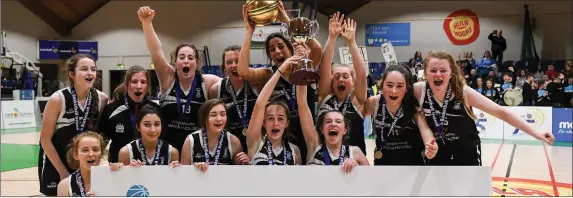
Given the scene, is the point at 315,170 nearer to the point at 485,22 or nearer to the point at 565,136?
the point at 565,136

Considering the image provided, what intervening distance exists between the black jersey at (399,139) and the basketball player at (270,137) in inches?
23.6

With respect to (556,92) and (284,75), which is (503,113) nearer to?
(284,75)

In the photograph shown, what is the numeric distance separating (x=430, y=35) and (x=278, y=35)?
1672 centimetres

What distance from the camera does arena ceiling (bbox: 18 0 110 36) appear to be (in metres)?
21.5

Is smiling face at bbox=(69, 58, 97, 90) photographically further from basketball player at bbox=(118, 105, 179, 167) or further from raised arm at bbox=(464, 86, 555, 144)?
raised arm at bbox=(464, 86, 555, 144)

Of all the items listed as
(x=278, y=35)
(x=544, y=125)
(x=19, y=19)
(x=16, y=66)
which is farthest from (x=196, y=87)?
(x=19, y=19)

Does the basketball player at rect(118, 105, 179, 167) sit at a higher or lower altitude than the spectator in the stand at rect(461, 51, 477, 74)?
lower

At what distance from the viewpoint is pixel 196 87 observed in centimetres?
362

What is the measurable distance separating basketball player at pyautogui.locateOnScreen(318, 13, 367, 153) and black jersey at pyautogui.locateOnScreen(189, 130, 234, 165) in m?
0.66

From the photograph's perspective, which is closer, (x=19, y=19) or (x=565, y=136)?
(x=565, y=136)

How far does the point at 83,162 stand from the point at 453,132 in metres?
2.43

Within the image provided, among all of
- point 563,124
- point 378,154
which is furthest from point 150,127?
point 563,124

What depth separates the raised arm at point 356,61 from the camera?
319cm

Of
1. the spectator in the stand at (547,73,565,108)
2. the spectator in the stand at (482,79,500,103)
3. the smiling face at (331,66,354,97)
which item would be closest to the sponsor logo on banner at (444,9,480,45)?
the spectator in the stand at (482,79,500,103)
